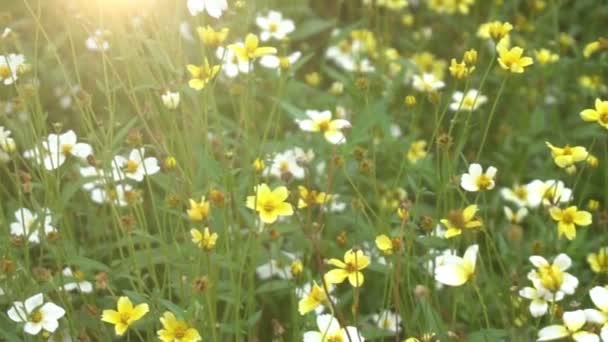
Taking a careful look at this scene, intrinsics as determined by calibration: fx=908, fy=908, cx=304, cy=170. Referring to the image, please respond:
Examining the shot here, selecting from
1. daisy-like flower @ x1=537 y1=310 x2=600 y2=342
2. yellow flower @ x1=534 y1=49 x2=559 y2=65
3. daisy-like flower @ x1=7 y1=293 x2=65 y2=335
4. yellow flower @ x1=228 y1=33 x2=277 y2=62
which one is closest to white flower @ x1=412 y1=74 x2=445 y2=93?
yellow flower @ x1=534 y1=49 x2=559 y2=65

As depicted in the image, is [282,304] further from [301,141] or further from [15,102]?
[15,102]

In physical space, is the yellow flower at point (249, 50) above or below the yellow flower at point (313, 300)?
above

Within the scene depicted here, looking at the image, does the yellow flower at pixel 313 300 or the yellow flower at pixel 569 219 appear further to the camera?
the yellow flower at pixel 569 219

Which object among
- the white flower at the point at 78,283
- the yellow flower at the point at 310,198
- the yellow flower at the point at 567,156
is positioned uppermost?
the yellow flower at the point at 567,156

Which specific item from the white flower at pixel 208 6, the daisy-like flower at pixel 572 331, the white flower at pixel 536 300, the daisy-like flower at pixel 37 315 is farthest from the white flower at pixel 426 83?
the daisy-like flower at pixel 37 315

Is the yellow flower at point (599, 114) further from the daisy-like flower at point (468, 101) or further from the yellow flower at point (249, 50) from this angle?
the yellow flower at point (249, 50)

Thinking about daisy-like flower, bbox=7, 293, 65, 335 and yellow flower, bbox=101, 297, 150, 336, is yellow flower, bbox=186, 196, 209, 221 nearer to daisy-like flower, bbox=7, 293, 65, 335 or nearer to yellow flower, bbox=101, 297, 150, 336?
yellow flower, bbox=101, 297, 150, 336

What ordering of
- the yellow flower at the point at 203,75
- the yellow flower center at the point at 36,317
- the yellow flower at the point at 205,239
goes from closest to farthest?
the yellow flower at the point at 205,239, the yellow flower center at the point at 36,317, the yellow flower at the point at 203,75
